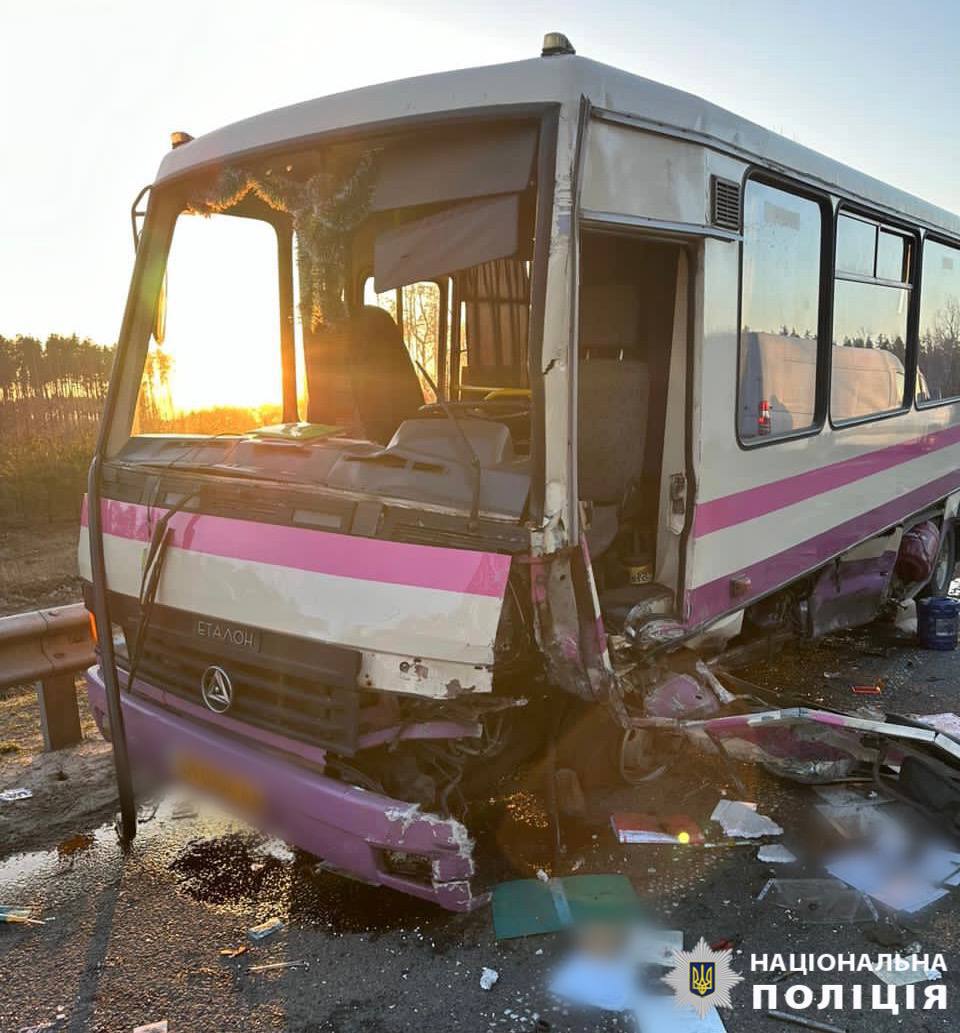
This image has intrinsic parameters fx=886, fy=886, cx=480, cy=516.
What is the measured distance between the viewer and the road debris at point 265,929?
10.4 ft

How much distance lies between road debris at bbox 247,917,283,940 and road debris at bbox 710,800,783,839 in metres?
1.92

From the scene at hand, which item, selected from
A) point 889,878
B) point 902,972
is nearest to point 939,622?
point 889,878

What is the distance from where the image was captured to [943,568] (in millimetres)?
8008

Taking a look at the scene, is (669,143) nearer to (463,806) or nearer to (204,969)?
(463,806)

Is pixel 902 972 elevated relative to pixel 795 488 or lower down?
lower down

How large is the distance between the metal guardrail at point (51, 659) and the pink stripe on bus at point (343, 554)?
1.51 metres

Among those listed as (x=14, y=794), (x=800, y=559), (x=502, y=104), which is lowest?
(x=14, y=794)

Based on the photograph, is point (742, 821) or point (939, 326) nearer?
point (742, 821)

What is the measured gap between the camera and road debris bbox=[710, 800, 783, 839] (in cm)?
386

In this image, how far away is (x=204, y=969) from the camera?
3.01 m

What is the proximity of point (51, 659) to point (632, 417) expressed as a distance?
320 cm

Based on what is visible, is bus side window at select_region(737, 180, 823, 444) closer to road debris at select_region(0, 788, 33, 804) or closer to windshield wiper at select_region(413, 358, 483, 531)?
windshield wiper at select_region(413, 358, 483, 531)

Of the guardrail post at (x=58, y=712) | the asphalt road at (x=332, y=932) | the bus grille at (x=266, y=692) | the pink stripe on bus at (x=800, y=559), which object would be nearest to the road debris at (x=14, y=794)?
the asphalt road at (x=332, y=932)

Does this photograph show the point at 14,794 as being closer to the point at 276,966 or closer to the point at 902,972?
the point at 276,966
